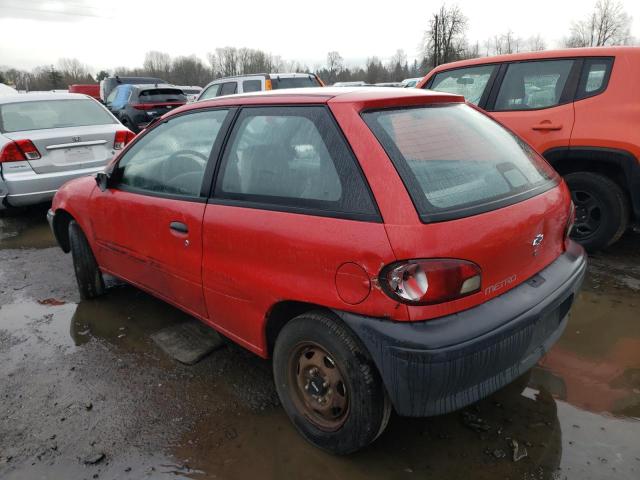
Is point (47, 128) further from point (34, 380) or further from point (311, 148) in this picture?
point (311, 148)

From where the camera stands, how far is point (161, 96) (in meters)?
13.7

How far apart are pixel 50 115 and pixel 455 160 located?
250 inches

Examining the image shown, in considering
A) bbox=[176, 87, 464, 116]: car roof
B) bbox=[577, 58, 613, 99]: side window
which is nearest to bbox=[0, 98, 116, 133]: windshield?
bbox=[176, 87, 464, 116]: car roof

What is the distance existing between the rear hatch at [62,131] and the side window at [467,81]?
14.3ft

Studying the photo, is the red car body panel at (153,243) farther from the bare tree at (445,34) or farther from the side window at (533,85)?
the bare tree at (445,34)

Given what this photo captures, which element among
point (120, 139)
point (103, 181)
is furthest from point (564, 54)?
point (120, 139)

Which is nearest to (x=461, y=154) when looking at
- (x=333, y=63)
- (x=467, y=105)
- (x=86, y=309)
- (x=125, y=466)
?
(x=467, y=105)

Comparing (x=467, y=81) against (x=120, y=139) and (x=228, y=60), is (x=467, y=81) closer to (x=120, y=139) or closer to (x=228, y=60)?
(x=120, y=139)

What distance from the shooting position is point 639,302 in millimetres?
3682

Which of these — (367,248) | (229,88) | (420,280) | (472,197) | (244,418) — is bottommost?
(244,418)

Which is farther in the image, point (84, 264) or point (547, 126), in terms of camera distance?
point (547, 126)

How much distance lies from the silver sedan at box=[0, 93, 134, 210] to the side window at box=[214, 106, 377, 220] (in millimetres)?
4451

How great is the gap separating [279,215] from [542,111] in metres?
3.57

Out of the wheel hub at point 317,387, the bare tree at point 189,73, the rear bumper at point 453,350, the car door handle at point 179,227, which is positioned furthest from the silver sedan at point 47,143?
the bare tree at point 189,73
